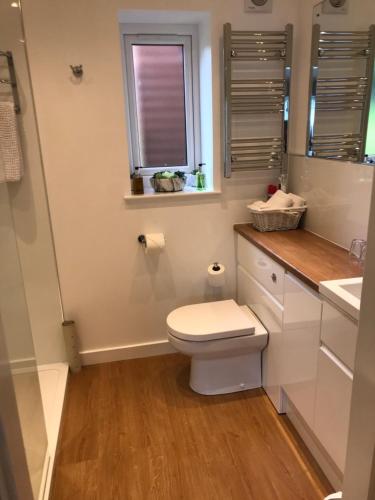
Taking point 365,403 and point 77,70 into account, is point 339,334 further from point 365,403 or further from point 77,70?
point 77,70

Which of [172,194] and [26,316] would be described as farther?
[172,194]

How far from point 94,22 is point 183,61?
27.1 inches

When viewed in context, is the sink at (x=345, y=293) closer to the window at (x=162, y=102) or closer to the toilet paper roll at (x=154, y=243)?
the toilet paper roll at (x=154, y=243)

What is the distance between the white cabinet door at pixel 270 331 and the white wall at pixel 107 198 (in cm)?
41

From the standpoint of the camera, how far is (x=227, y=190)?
262cm

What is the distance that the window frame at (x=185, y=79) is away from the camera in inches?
100

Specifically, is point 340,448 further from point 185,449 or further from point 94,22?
point 94,22

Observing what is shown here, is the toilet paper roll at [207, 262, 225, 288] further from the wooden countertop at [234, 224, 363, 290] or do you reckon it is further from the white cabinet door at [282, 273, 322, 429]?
the white cabinet door at [282, 273, 322, 429]

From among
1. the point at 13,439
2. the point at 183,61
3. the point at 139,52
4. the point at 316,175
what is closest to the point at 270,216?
the point at 316,175

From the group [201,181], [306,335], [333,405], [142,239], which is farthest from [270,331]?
[201,181]

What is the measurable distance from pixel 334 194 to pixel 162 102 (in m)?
1.34

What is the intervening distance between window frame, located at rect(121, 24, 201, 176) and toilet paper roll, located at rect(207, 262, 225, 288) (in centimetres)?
77

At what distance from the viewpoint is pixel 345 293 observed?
57.7 inches

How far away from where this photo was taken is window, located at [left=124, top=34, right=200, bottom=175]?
8.55 ft
